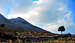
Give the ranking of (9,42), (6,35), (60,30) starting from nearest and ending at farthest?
1. (9,42)
2. (6,35)
3. (60,30)

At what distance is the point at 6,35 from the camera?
36906 millimetres

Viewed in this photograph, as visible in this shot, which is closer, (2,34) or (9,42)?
(9,42)

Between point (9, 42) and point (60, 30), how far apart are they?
1886 inches

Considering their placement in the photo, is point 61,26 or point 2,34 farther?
point 61,26

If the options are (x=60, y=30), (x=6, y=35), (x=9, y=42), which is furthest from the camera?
(x=60, y=30)

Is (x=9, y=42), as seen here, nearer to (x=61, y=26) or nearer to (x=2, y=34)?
(x=2, y=34)

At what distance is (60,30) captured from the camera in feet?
211

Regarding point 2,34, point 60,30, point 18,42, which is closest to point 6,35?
point 2,34

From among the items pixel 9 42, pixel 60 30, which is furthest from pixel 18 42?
pixel 60 30

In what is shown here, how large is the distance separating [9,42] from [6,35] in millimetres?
19519

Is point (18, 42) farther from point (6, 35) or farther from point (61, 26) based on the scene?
point (61, 26)

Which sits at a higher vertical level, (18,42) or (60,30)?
(60,30)

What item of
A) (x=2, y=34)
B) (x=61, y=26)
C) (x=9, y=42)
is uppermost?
(x=61, y=26)

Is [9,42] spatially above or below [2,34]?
below
